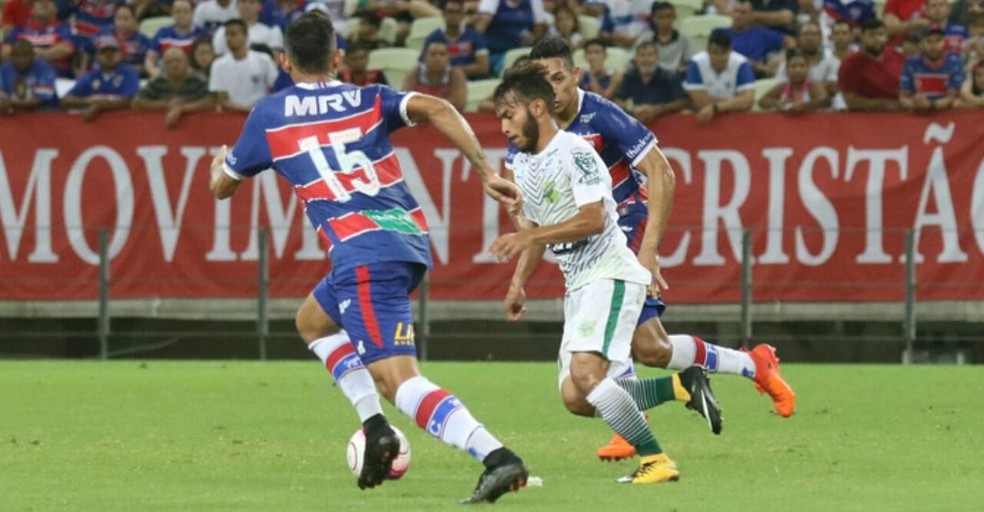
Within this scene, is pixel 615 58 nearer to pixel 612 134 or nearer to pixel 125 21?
pixel 125 21

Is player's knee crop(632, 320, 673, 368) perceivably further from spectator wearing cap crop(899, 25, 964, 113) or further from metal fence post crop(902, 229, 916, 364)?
spectator wearing cap crop(899, 25, 964, 113)

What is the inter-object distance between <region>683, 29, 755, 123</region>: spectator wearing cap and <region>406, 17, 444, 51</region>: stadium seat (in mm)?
3642

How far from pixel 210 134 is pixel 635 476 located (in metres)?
10.5

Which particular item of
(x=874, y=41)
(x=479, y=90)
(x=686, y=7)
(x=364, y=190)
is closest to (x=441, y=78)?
(x=479, y=90)

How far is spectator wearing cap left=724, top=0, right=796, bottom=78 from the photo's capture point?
21594 millimetres

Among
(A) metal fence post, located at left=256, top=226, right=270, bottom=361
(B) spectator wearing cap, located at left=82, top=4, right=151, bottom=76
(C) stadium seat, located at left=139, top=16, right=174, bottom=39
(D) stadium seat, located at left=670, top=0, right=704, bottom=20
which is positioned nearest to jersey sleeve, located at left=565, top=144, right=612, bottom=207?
(A) metal fence post, located at left=256, top=226, right=270, bottom=361

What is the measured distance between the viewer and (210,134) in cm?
1941

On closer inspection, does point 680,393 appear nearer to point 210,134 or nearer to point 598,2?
point 210,134

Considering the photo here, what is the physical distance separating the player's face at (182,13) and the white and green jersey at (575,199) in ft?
41.3

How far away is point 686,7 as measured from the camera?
902 inches

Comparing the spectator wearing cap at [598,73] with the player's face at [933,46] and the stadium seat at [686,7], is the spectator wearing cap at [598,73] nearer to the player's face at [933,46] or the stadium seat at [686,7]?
the stadium seat at [686,7]

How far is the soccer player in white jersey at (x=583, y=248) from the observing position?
935cm

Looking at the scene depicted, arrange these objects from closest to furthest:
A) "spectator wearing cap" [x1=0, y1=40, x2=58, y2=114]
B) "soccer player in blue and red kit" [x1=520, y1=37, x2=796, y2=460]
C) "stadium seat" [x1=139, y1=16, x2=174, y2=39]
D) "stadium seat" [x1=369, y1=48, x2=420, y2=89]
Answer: "soccer player in blue and red kit" [x1=520, y1=37, x2=796, y2=460] < "spectator wearing cap" [x1=0, y1=40, x2=58, y2=114] < "stadium seat" [x1=369, y1=48, x2=420, y2=89] < "stadium seat" [x1=139, y1=16, x2=174, y2=39]

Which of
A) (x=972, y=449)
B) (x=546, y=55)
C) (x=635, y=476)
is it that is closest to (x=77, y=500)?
(x=635, y=476)
